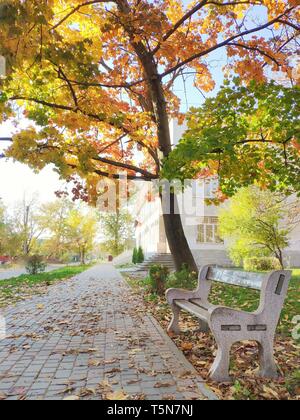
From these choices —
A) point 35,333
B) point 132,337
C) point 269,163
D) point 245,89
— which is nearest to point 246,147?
point 269,163

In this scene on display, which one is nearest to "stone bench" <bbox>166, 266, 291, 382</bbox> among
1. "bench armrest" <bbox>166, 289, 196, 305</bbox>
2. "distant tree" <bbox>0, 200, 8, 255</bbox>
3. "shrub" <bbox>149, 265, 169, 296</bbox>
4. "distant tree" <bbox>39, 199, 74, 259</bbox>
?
"bench armrest" <bbox>166, 289, 196, 305</bbox>

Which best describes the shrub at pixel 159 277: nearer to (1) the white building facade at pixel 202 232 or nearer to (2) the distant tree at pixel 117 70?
(2) the distant tree at pixel 117 70

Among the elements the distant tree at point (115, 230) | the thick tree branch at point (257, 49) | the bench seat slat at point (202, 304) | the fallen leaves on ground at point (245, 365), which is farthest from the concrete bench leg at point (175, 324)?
the distant tree at point (115, 230)

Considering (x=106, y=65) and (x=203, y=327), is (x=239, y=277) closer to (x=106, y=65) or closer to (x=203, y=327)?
(x=203, y=327)

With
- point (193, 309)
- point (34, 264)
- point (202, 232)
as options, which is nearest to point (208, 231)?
point (202, 232)

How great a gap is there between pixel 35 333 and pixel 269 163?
6201 mm

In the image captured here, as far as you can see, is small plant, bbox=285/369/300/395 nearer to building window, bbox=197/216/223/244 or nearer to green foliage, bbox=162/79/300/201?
green foliage, bbox=162/79/300/201

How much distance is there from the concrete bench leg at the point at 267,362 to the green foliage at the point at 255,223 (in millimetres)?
15744

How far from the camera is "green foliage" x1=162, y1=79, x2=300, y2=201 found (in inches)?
286

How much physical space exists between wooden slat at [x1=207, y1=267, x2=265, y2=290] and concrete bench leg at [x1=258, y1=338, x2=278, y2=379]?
60cm

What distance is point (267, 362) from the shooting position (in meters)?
4.19

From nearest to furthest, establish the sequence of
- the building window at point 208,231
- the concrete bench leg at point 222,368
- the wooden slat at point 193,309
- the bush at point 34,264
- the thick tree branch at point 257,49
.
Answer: the concrete bench leg at point 222,368 → the wooden slat at point 193,309 → the thick tree branch at point 257,49 → the bush at point 34,264 → the building window at point 208,231

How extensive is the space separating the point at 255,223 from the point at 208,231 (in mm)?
10868

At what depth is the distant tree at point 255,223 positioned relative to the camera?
19781mm
